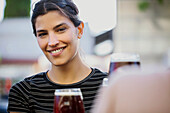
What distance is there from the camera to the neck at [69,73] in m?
1.32

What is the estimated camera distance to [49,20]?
1.26 m

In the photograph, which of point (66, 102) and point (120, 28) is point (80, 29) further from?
point (120, 28)

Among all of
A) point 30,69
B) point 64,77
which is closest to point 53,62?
point 64,77

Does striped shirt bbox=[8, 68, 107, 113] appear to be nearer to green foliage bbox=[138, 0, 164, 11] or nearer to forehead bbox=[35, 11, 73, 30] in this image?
forehead bbox=[35, 11, 73, 30]

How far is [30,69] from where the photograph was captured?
940 cm

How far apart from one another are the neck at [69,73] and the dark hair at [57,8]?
179 millimetres

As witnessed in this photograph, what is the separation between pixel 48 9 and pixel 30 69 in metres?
8.30

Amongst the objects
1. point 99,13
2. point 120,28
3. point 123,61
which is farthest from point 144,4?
point 123,61

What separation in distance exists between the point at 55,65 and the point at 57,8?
0.24 meters

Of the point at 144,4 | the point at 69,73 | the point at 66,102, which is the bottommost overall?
the point at 66,102

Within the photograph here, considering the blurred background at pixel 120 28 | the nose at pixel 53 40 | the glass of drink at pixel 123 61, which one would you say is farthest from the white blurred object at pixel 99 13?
the glass of drink at pixel 123 61

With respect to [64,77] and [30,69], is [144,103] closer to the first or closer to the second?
[64,77]

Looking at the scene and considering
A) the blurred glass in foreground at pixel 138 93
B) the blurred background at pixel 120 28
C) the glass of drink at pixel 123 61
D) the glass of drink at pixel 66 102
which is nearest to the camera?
the blurred glass in foreground at pixel 138 93

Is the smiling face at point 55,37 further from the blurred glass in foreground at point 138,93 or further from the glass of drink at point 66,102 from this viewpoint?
the blurred glass in foreground at point 138,93
